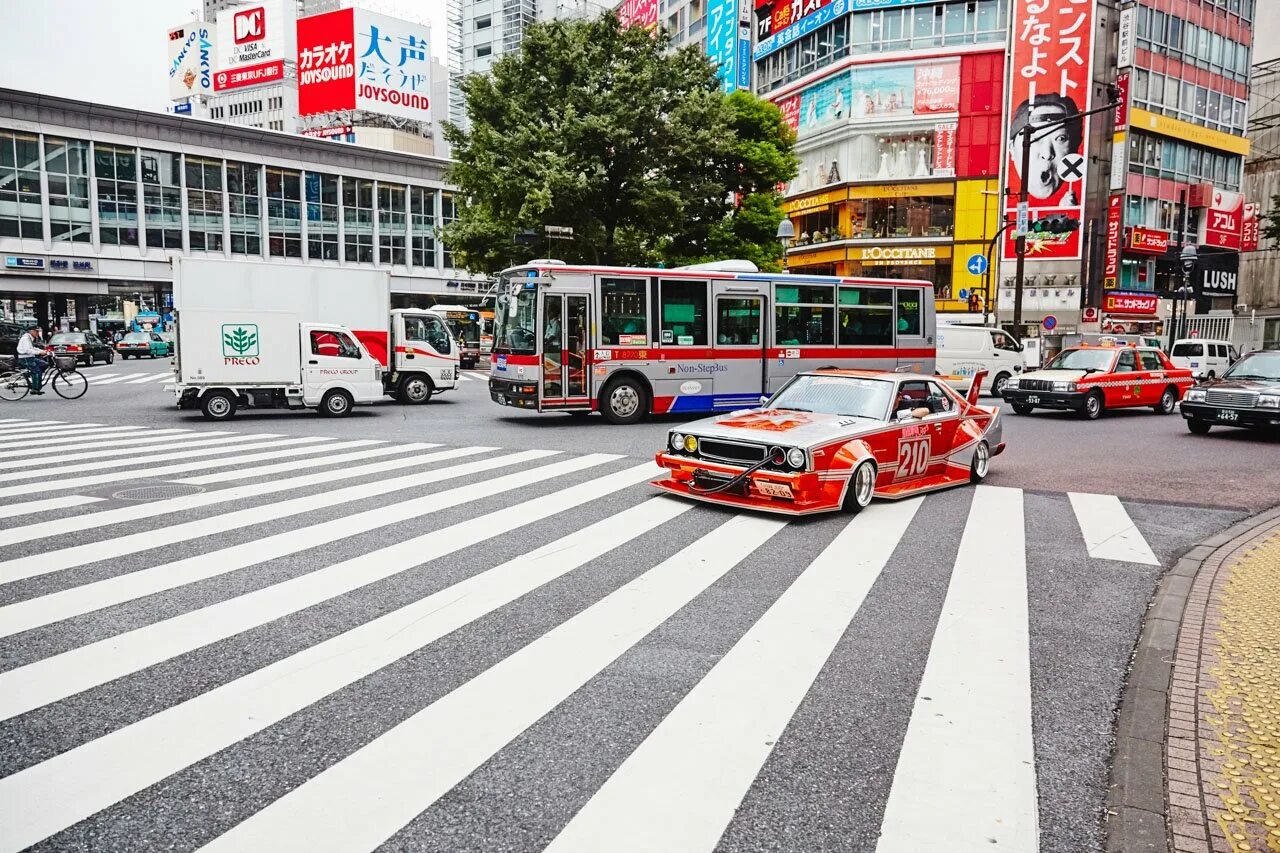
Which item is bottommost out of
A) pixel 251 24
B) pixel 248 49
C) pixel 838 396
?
pixel 838 396

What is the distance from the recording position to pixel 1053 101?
1570 inches

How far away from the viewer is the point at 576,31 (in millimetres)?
29391

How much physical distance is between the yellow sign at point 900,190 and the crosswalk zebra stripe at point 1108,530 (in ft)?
118

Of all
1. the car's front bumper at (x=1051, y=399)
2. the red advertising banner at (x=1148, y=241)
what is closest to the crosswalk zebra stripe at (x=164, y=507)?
the car's front bumper at (x=1051, y=399)

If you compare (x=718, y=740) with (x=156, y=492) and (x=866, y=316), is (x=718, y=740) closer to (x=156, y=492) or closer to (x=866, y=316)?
(x=156, y=492)

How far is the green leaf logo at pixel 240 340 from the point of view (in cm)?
1589

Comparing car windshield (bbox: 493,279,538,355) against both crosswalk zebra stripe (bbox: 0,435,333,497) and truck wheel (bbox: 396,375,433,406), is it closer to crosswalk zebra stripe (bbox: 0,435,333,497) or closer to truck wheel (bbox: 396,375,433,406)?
crosswalk zebra stripe (bbox: 0,435,333,497)

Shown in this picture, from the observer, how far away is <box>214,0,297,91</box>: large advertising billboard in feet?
257

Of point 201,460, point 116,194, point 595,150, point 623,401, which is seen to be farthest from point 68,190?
point 201,460

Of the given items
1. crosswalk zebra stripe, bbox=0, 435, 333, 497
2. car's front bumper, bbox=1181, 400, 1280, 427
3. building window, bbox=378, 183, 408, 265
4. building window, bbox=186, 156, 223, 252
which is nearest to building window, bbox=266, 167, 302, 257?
building window, bbox=186, 156, 223, 252

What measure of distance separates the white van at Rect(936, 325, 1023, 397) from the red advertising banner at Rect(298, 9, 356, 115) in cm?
5289

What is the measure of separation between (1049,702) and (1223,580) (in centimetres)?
291

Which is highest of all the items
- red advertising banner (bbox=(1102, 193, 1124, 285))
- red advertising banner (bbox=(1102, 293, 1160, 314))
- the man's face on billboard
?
the man's face on billboard

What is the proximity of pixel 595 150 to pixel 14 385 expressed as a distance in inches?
670
